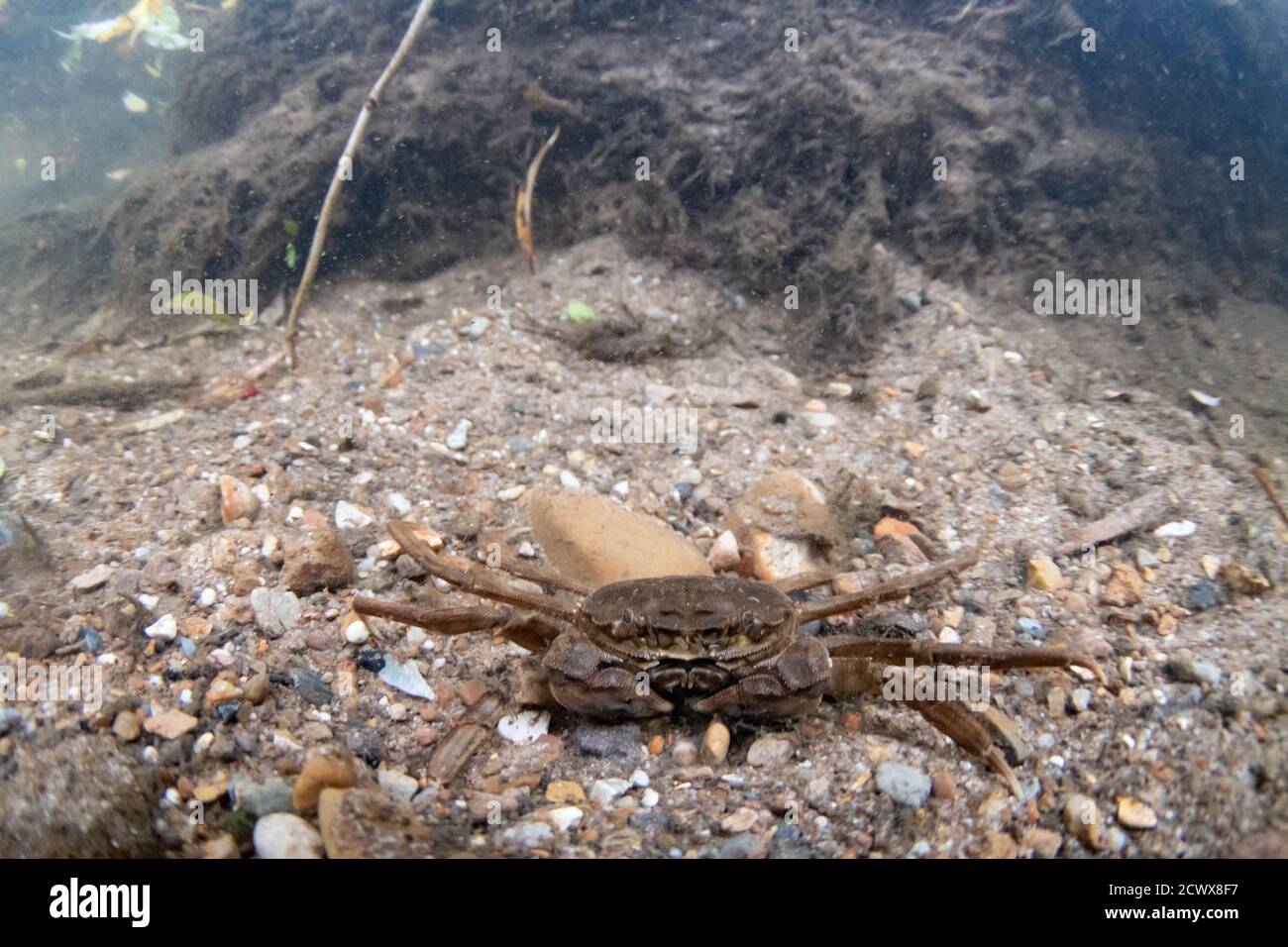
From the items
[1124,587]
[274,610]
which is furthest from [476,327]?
[1124,587]

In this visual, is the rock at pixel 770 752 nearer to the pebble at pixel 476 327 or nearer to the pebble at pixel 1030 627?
the pebble at pixel 1030 627

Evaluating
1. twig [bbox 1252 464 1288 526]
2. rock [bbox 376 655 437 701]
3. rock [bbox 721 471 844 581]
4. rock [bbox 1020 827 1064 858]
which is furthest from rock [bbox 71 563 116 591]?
twig [bbox 1252 464 1288 526]

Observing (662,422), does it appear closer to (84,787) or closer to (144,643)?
(144,643)

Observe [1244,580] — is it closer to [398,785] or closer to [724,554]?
[724,554]

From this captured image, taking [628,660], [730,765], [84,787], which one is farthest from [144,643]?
[730,765]

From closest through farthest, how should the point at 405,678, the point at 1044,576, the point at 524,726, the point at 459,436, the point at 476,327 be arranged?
the point at 524,726, the point at 405,678, the point at 1044,576, the point at 459,436, the point at 476,327

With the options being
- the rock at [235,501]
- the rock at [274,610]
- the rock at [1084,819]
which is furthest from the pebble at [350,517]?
the rock at [1084,819]

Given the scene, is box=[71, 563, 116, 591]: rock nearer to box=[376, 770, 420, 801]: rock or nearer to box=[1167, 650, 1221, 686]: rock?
box=[376, 770, 420, 801]: rock
